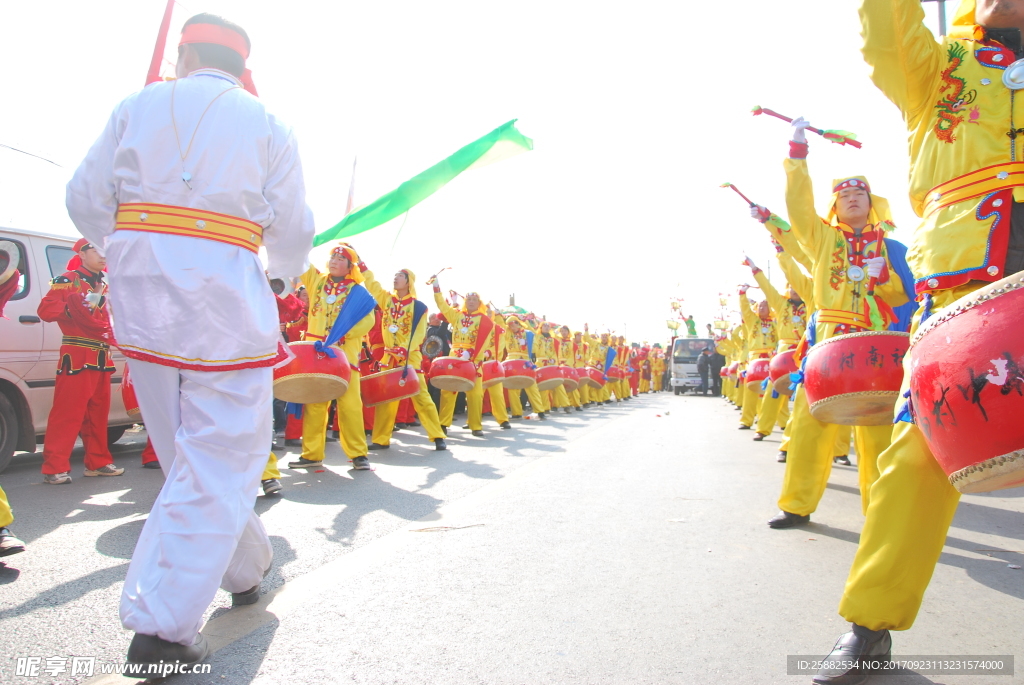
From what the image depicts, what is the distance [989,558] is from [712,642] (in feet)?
7.69

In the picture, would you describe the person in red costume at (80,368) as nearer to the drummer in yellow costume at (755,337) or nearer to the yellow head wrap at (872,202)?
the yellow head wrap at (872,202)

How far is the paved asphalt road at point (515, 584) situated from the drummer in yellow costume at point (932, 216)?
13.7 inches

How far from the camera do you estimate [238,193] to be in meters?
2.53

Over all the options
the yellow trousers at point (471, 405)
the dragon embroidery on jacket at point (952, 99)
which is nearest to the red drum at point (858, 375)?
the dragon embroidery on jacket at point (952, 99)

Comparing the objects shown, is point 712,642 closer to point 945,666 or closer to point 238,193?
point 945,666

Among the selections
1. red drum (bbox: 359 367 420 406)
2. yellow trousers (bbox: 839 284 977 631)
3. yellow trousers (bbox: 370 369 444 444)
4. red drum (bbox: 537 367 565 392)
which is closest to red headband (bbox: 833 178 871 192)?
yellow trousers (bbox: 839 284 977 631)

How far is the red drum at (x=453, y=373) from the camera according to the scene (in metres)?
10.3

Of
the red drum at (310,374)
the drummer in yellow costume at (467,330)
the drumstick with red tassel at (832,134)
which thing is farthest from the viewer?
the drummer in yellow costume at (467,330)

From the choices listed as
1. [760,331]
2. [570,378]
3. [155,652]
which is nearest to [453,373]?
[760,331]

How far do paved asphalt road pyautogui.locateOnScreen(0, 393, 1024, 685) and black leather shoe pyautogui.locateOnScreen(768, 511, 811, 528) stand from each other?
0.31ft

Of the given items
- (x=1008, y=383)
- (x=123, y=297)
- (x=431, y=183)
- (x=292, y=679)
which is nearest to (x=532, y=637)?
(x=292, y=679)

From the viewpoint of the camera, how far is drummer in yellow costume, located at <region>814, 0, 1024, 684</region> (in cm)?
219

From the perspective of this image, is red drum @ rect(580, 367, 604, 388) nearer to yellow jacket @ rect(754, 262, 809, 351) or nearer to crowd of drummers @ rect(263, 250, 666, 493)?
crowd of drummers @ rect(263, 250, 666, 493)

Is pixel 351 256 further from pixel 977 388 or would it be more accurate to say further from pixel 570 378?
pixel 570 378
